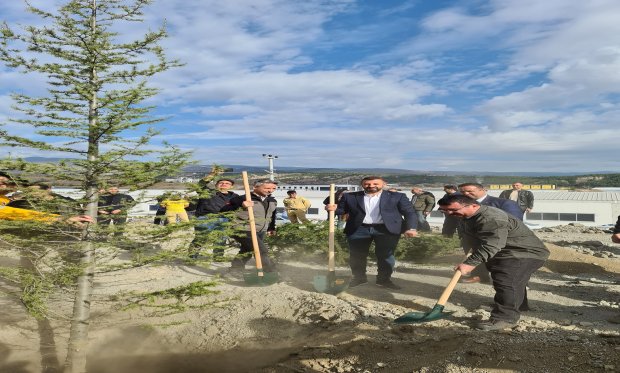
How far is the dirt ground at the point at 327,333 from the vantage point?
477cm

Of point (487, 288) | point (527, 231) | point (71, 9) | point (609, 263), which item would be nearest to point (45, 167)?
point (71, 9)

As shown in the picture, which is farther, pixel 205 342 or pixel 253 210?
pixel 253 210

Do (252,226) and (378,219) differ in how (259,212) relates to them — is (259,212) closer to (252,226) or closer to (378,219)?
(252,226)

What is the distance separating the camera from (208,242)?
4.91 m

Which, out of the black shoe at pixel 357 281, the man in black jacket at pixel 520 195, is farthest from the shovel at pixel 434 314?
the man in black jacket at pixel 520 195

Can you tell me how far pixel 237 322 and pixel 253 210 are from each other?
209cm

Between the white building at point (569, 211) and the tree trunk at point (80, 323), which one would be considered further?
the white building at point (569, 211)

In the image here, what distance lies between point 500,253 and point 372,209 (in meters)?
2.20

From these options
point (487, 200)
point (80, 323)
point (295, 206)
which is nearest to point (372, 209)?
point (487, 200)

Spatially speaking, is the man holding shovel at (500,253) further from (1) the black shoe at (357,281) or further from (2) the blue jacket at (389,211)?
(1) the black shoe at (357,281)

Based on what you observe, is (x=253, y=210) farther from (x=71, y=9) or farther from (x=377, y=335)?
(x=71, y=9)

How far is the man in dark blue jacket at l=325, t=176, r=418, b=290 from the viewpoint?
24.1ft

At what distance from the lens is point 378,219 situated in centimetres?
739

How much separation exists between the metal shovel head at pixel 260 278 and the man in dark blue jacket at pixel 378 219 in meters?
1.37
